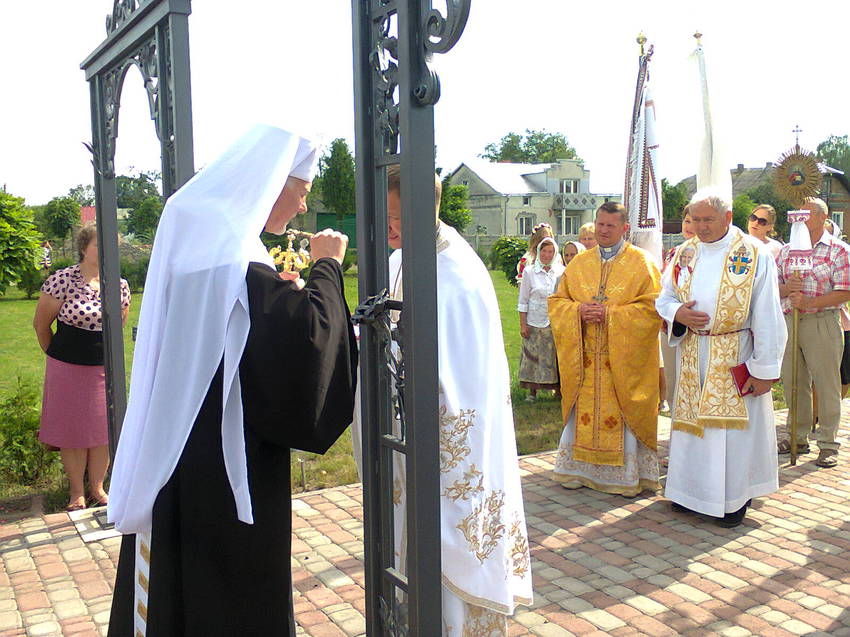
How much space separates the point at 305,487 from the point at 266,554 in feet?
11.5

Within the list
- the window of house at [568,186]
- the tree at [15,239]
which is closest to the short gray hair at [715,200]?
the tree at [15,239]

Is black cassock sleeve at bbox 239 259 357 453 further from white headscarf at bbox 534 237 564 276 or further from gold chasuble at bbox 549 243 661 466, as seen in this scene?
white headscarf at bbox 534 237 564 276

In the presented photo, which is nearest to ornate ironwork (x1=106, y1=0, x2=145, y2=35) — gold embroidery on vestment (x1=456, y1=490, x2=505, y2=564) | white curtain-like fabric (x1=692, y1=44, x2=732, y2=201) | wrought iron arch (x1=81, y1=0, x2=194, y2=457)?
wrought iron arch (x1=81, y1=0, x2=194, y2=457)

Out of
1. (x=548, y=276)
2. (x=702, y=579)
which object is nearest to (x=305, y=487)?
(x=702, y=579)

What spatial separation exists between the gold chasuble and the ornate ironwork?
355 cm

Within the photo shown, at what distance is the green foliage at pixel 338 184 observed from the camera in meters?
10.9

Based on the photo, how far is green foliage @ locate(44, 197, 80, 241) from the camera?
2911 cm

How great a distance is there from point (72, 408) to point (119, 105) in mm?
2075

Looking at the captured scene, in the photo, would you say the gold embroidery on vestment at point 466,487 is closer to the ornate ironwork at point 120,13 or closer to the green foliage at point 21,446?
the ornate ironwork at point 120,13

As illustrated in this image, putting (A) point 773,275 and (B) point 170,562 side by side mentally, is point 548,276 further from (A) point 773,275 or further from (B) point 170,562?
(B) point 170,562

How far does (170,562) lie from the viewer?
262 cm

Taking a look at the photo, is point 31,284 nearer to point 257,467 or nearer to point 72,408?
point 72,408

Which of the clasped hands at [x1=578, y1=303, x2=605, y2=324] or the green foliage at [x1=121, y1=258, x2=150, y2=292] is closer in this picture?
the green foliage at [x1=121, y1=258, x2=150, y2=292]

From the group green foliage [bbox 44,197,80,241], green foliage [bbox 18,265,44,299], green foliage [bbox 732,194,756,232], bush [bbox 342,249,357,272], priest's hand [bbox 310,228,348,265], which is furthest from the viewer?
green foliage [bbox 732,194,756,232]
